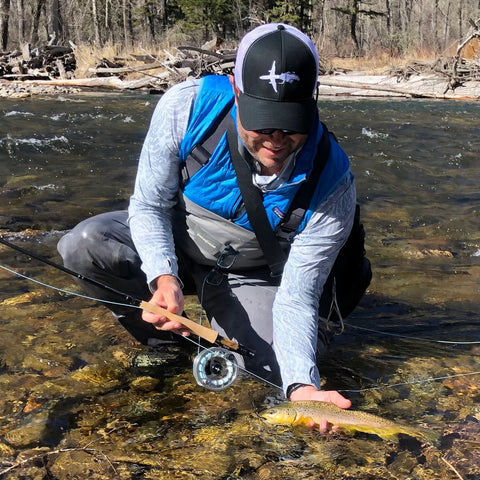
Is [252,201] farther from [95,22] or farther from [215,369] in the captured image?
[95,22]

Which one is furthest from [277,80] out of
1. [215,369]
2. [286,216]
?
[215,369]

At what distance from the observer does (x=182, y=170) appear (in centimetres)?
311

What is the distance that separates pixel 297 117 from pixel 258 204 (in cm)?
53

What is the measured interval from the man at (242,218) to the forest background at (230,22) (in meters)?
29.9

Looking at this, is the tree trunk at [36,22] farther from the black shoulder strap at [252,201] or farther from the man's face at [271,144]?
the man's face at [271,144]

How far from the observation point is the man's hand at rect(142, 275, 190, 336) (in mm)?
2801

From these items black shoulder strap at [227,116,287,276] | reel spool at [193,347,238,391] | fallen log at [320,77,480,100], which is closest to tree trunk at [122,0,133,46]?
fallen log at [320,77,480,100]

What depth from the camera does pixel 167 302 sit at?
283cm

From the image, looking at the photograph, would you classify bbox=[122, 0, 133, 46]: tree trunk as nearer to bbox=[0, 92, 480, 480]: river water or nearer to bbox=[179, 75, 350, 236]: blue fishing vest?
bbox=[0, 92, 480, 480]: river water

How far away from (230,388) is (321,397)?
2.74ft

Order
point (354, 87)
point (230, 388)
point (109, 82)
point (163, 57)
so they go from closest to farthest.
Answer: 1. point (230, 388)
2. point (354, 87)
3. point (109, 82)
4. point (163, 57)

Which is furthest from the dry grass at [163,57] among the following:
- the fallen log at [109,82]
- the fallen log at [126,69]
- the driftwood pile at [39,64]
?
the fallen log at [109,82]

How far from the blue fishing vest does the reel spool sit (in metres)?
0.66

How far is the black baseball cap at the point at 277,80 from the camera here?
8.30 ft
